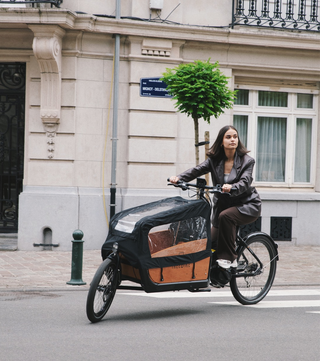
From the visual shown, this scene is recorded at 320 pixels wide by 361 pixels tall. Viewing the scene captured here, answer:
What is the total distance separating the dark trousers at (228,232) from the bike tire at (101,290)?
1166mm

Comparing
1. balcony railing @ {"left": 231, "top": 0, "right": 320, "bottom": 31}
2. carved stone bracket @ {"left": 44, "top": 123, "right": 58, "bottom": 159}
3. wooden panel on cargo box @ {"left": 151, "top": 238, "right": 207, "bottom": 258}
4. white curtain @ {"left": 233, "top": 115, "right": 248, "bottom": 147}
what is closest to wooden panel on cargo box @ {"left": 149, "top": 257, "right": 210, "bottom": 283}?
wooden panel on cargo box @ {"left": 151, "top": 238, "right": 207, "bottom": 258}

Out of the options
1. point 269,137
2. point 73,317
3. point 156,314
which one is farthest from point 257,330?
point 269,137

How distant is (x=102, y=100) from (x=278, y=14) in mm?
4181

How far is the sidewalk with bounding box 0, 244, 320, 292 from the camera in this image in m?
7.83

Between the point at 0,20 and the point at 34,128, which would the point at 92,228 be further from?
the point at 0,20

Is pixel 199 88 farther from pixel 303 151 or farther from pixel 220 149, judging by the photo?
pixel 303 151

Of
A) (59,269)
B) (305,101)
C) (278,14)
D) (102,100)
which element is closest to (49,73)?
(102,100)

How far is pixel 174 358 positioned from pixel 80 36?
8207mm

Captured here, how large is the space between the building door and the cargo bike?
6.51 meters

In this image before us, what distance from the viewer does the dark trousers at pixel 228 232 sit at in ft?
19.4

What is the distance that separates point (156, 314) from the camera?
590cm

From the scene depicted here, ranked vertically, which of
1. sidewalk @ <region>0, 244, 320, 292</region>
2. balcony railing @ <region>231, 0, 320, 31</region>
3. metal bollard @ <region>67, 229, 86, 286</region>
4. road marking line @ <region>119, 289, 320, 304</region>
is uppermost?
balcony railing @ <region>231, 0, 320, 31</region>

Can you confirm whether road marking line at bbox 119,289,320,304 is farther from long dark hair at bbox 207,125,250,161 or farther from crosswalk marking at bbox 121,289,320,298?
long dark hair at bbox 207,125,250,161

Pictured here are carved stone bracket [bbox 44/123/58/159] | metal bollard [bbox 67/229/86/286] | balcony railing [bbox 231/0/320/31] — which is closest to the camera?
metal bollard [bbox 67/229/86/286]
